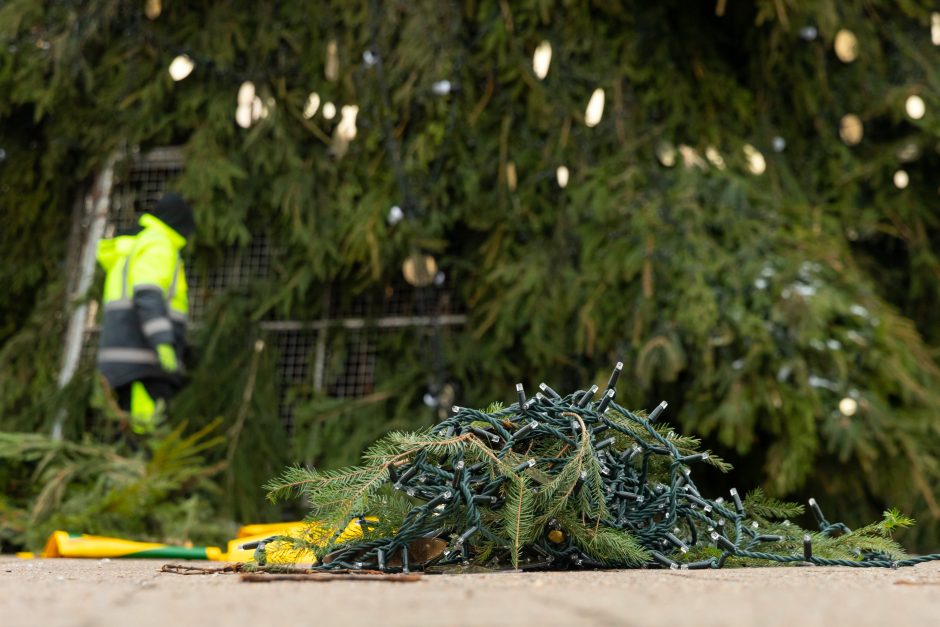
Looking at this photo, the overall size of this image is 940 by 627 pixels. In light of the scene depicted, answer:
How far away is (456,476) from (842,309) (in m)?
3.50

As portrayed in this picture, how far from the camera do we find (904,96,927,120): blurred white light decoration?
645 cm

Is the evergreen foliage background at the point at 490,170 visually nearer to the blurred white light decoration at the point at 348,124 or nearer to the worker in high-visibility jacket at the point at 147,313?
the blurred white light decoration at the point at 348,124

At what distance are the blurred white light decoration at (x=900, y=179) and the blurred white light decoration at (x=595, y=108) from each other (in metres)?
1.75

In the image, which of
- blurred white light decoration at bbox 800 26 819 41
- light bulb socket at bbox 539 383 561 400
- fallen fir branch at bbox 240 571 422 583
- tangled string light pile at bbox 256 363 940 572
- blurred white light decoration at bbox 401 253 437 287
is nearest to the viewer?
fallen fir branch at bbox 240 571 422 583

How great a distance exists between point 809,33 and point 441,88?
2.13m

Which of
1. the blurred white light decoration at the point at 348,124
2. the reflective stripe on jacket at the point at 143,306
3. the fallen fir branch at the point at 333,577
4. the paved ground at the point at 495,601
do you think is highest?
the blurred white light decoration at the point at 348,124

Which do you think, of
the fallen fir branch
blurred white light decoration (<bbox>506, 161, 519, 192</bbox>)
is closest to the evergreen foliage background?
blurred white light decoration (<bbox>506, 161, 519, 192</bbox>)

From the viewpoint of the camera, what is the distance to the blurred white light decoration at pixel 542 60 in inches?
256

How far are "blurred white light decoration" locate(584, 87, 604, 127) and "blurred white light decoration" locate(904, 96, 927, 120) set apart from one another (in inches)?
66.9

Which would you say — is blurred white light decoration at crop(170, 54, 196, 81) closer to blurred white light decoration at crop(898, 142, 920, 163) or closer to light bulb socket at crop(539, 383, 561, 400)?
blurred white light decoration at crop(898, 142, 920, 163)

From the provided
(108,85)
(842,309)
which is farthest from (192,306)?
(842,309)

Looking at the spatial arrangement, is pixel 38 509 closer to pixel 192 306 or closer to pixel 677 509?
pixel 192 306

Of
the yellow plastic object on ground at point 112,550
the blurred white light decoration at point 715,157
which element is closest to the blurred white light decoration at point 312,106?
the blurred white light decoration at point 715,157

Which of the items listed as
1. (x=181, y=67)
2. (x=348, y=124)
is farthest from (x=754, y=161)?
(x=181, y=67)
